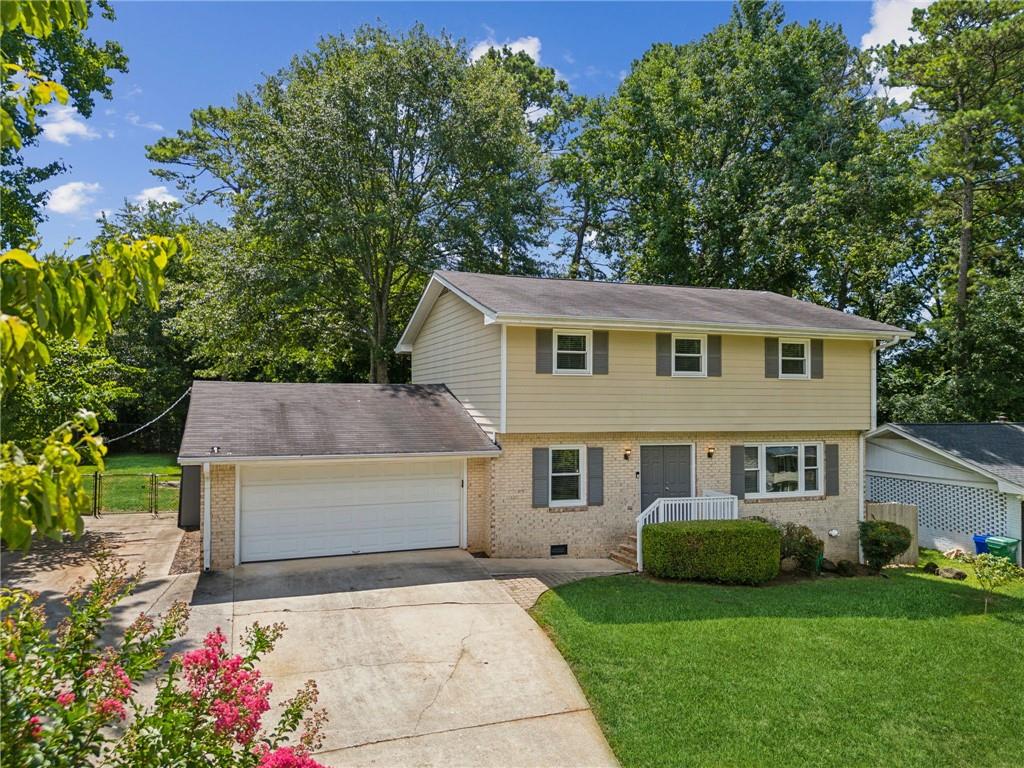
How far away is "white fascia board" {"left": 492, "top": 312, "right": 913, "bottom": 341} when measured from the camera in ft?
41.4

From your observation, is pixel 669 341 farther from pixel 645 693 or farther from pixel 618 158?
pixel 618 158

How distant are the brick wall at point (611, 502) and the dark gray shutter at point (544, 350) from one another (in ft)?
4.72

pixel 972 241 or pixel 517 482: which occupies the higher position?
pixel 972 241

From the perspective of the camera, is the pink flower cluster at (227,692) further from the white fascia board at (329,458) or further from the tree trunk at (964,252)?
the tree trunk at (964,252)

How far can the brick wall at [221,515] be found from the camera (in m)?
11.6

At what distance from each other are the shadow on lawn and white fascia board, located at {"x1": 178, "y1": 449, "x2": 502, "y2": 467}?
332 cm

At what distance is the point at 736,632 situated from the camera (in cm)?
926

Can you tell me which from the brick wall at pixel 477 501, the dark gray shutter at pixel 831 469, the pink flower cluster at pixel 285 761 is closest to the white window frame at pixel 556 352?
the brick wall at pixel 477 501

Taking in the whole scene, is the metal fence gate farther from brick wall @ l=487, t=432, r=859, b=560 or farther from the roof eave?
brick wall @ l=487, t=432, r=859, b=560

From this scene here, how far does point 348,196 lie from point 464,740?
804 inches

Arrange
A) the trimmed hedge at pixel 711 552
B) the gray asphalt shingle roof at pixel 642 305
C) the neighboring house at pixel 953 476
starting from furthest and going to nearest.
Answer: the neighboring house at pixel 953 476
the gray asphalt shingle roof at pixel 642 305
the trimmed hedge at pixel 711 552

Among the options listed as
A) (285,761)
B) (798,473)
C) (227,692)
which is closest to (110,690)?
(227,692)

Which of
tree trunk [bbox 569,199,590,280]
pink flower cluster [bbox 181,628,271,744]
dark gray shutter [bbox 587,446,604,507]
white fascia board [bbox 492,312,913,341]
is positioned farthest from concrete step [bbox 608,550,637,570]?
tree trunk [bbox 569,199,590,280]

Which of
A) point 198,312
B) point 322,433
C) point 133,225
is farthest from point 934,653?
point 133,225
